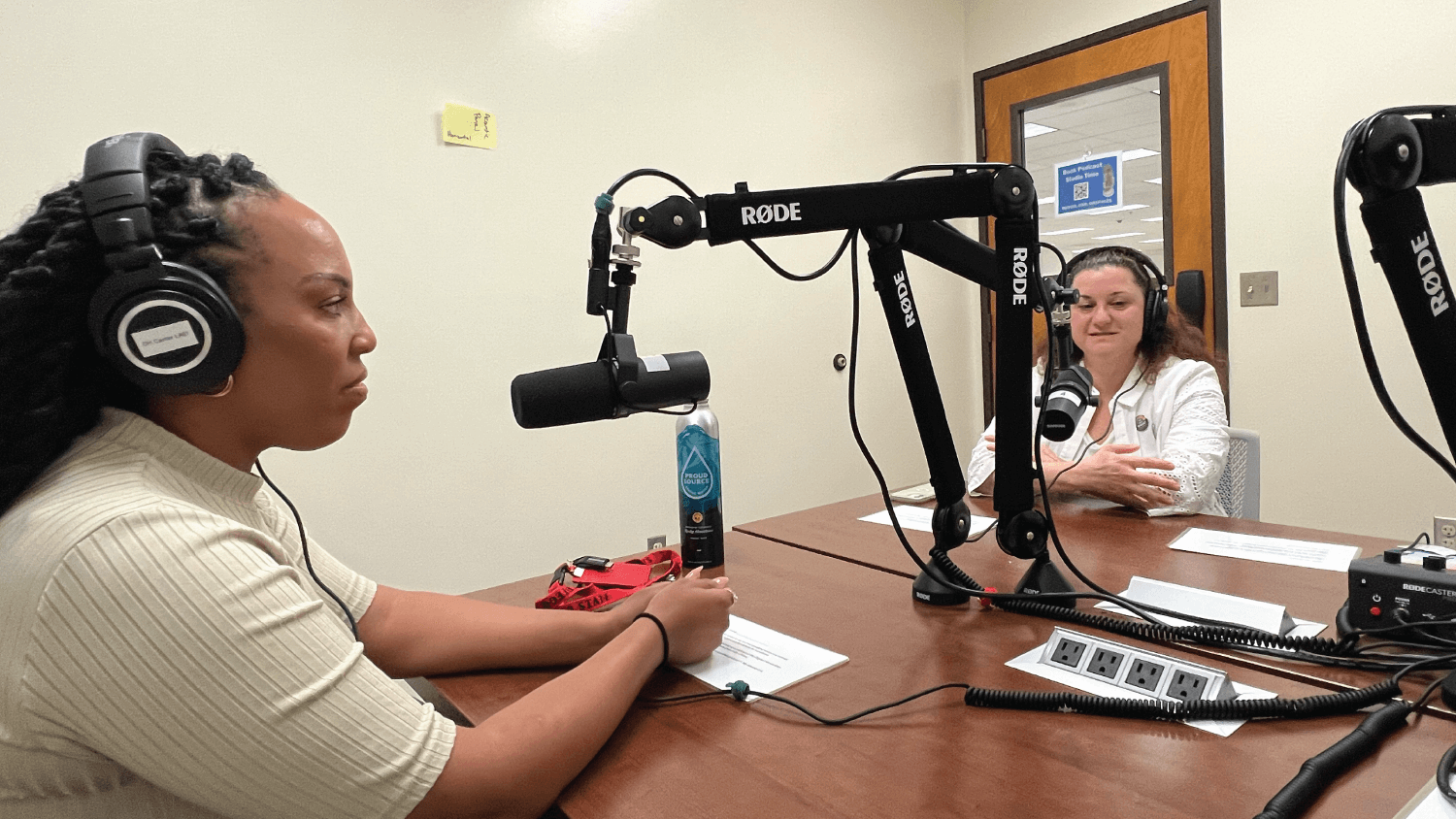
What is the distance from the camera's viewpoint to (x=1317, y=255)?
2.71 m

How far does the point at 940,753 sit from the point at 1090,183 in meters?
3.13

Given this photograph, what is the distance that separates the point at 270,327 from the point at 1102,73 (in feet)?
11.2

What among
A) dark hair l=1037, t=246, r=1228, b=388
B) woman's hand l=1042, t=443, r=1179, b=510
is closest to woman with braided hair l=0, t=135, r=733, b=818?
woman's hand l=1042, t=443, r=1179, b=510

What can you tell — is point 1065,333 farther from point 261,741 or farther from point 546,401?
point 261,741

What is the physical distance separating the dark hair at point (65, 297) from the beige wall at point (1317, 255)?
3.08 metres

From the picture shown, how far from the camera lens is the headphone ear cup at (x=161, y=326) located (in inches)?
25.9

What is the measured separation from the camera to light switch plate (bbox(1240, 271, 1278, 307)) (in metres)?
2.83

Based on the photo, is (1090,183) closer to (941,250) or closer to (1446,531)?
(1446,531)

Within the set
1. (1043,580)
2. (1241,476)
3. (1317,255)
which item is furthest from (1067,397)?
(1317,255)

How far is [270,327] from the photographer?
739 millimetres

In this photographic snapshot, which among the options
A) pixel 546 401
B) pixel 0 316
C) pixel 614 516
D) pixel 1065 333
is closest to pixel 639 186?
pixel 614 516

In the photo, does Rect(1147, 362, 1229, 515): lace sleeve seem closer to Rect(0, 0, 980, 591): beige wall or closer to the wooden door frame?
the wooden door frame

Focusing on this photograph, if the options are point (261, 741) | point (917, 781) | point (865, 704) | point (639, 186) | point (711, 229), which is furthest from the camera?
point (639, 186)

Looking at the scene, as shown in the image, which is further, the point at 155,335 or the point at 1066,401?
the point at 1066,401
